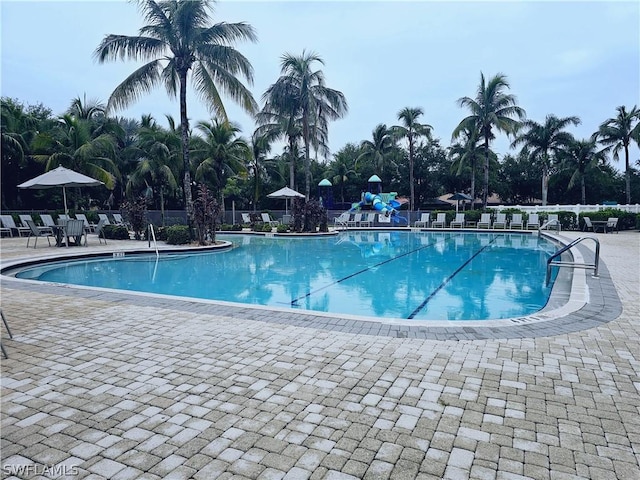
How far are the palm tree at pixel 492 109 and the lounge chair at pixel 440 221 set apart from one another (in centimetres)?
360

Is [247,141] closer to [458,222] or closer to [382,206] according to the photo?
[382,206]

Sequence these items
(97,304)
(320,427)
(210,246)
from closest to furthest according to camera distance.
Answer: (320,427) < (97,304) < (210,246)

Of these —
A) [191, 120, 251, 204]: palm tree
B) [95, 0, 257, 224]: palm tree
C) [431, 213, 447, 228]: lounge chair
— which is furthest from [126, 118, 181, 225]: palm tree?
[431, 213, 447, 228]: lounge chair

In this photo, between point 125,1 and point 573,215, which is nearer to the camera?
point 125,1

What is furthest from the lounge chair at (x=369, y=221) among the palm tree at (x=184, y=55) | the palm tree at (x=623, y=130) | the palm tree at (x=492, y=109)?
the palm tree at (x=623, y=130)

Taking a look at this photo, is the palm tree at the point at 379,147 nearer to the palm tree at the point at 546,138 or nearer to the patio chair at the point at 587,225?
the palm tree at the point at 546,138

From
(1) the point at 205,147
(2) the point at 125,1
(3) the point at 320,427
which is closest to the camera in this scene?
(3) the point at 320,427

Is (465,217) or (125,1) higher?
(125,1)

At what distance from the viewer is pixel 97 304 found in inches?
222

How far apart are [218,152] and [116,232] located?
965 cm

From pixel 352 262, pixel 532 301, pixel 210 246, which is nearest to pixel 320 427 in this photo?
pixel 532 301

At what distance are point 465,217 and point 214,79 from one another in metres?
16.1

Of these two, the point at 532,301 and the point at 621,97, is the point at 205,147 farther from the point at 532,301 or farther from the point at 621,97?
the point at 621,97

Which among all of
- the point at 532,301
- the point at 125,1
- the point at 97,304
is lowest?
the point at 532,301
